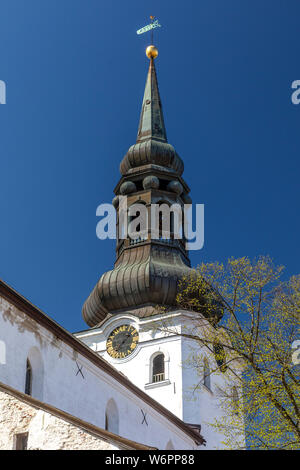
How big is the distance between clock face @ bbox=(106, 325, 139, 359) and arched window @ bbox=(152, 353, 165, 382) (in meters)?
1.18

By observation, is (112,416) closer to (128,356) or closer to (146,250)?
(128,356)

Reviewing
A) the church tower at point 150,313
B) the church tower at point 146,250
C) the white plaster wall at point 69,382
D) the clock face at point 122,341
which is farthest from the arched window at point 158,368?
the white plaster wall at point 69,382

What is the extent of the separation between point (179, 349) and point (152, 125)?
14.1 m

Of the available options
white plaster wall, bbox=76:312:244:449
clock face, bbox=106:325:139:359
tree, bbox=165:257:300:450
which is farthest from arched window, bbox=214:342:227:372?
clock face, bbox=106:325:139:359

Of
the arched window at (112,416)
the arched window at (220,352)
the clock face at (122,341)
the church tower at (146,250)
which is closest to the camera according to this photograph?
the arched window at (220,352)

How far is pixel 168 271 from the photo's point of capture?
37656 mm

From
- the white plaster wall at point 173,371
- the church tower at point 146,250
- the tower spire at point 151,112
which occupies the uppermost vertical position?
the tower spire at point 151,112

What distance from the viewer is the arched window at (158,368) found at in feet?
119

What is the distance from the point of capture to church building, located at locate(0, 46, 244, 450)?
48.1 ft

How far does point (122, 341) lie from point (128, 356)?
804 millimetres

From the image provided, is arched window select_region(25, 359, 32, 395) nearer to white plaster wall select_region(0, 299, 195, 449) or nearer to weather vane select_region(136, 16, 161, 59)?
white plaster wall select_region(0, 299, 195, 449)

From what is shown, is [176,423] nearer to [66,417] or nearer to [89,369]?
[89,369]

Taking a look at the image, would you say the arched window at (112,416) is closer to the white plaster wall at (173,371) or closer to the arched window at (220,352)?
the arched window at (220,352)

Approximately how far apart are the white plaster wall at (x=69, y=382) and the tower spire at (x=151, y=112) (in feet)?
64.4
